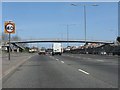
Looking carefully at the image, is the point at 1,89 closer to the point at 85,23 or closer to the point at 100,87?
the point at 100,87

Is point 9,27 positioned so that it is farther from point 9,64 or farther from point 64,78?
point 64,78

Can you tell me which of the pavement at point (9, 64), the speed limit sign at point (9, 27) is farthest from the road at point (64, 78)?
the speed limit sign at point (9, 27)

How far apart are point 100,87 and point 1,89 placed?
3888 millimetres

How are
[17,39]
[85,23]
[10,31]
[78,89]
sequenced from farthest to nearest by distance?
[17,39], [85,23], [10,31], [78,89]

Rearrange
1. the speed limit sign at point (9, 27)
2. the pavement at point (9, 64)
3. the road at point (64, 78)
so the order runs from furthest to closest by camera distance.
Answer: the speed limit sign at point (9, 27) → the pavement at point (9, 64) → the road at point (64, 78)

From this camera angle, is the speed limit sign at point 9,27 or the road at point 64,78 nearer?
the road at point 64,78

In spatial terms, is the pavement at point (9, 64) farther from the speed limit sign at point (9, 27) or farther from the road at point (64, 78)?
the speed limit sign at point (9, 27)

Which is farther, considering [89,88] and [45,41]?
[45,41]

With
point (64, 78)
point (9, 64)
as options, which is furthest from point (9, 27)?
point (64, 78)

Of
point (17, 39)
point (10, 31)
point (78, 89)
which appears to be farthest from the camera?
point (17, 39)

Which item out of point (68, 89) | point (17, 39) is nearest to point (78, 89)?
point (68, 89)

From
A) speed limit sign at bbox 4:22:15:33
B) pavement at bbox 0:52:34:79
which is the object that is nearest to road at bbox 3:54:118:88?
pavement at bbox 0:52:34:79

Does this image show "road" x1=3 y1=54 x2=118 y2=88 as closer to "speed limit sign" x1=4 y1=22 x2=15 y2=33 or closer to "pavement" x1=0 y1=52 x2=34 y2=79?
"pavement" x1=0 y1=52 x2=34 y2=79

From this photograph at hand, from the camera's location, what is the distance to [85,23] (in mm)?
92625
